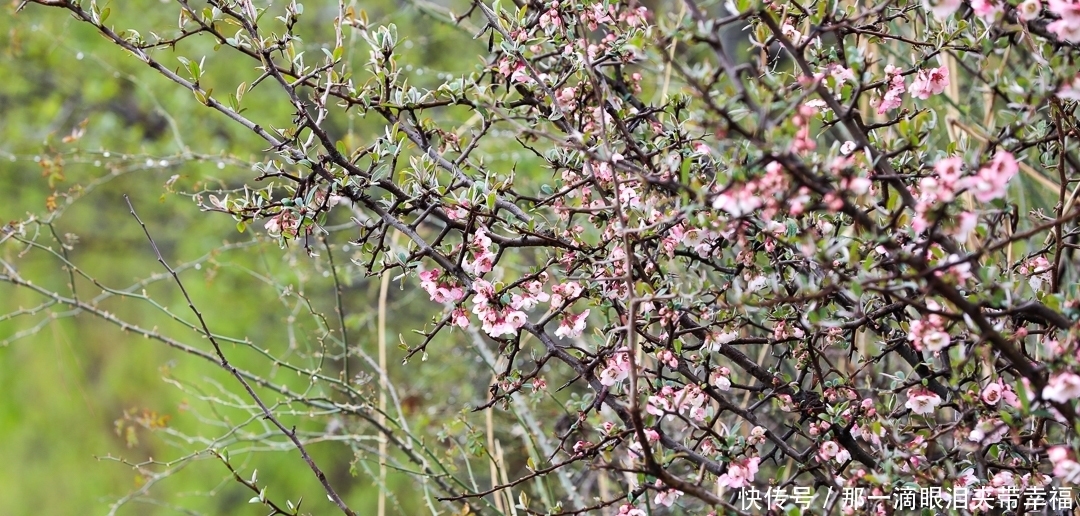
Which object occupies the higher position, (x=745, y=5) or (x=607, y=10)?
(x=607, y=10)

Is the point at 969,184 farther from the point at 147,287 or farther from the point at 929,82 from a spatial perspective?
the point at 147,287

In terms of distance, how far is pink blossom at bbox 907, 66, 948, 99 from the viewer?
4.60 feet

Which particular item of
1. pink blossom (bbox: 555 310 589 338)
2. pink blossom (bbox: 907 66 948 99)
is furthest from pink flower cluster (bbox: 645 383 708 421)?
pink blossom (bbox: 907 66 948 99)

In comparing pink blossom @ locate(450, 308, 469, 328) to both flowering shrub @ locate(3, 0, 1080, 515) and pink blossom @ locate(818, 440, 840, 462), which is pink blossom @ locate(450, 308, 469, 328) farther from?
pink blossom @ locate(818, 440, 840, 462)

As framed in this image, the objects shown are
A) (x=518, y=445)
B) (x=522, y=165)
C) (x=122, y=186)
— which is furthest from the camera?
(x=122, y=186)

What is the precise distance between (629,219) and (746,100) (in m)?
0.41

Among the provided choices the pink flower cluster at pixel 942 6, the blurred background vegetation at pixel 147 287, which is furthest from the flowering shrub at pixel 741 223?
the blurred background vegetation at pixel 147 287

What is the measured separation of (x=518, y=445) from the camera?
9.75ft

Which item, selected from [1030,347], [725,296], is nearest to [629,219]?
[725,296]

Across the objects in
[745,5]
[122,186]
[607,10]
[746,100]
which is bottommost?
[746,100]

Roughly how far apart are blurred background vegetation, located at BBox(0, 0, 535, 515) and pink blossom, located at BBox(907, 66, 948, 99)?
7.97ft

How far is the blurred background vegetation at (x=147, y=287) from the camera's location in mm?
4512

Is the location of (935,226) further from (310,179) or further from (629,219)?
(310,179)

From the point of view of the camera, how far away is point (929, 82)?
1418mm
